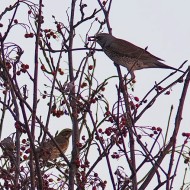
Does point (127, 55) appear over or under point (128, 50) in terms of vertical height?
under

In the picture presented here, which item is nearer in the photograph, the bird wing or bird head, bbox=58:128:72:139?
the bird wing

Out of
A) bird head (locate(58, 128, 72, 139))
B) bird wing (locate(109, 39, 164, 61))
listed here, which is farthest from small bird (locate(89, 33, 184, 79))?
bird head (locate(58, 128, 72, 139))

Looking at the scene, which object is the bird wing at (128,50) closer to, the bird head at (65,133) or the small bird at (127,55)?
the small bird at (127,55)

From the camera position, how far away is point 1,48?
3.46 metres

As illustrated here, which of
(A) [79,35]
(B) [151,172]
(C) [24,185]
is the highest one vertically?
(A) [79,35]

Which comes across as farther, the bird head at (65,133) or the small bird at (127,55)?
the bird head at (65,133)

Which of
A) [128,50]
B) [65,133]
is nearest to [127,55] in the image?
[128,50]

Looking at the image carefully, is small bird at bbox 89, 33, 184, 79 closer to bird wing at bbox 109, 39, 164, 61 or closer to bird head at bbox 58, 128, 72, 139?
bird wing at bbox 109, 39, 164, 61

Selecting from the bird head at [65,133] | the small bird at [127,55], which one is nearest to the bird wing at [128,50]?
the small bird at [127,55]

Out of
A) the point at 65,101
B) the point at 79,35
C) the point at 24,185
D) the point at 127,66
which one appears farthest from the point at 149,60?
the point at 24,185

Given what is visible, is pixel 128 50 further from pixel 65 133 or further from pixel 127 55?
pixel 65 133

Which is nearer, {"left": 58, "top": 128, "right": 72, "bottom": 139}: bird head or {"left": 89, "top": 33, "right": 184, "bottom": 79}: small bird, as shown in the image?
{"left": 89, "top": 33, "right": 184, "bottom": 79}: small bird

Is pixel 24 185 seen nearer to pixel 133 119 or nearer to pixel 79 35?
pixel 133 119

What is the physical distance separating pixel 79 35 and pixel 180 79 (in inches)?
52.6
